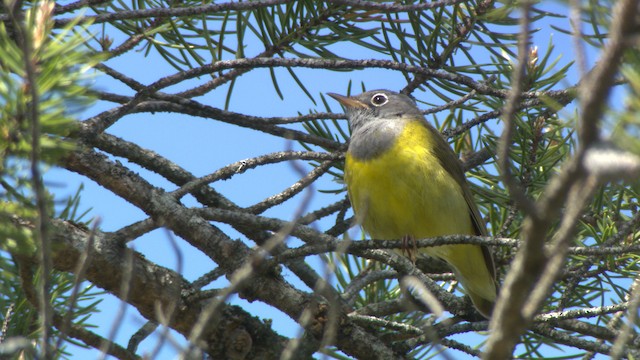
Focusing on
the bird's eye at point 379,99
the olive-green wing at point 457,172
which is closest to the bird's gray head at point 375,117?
the bird's eye at point 379,99

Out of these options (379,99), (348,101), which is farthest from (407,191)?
(379,99)

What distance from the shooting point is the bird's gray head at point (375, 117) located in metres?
4.44

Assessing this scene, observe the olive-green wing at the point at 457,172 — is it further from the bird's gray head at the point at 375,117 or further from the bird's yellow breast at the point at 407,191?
the bird's gray head at the point at 375,117

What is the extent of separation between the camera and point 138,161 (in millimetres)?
3547

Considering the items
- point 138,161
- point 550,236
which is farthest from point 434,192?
point 138,161

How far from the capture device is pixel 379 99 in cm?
577

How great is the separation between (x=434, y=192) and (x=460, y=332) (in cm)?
152

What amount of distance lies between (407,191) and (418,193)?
3.0 inches

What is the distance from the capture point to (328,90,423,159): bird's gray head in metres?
4.44

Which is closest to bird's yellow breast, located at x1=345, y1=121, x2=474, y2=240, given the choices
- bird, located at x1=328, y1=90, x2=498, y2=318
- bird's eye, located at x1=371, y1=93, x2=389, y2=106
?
bird, located at x1=328, y1=90, x2=498, y2=318

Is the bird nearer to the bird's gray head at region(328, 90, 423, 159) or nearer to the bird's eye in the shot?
the bird's gray head at region(328, 90, 423, 159)

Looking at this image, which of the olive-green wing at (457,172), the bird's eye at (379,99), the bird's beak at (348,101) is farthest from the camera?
the bird's eye at (379,99)

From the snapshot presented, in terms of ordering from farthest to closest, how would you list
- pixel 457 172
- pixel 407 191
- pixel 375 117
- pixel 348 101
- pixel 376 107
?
pixel 376 107 < pixel 375 117 < pixel 348 101 < pixel 457 172 < pixel 407 191

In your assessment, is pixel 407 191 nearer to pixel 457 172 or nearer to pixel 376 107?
pixel 457 172
